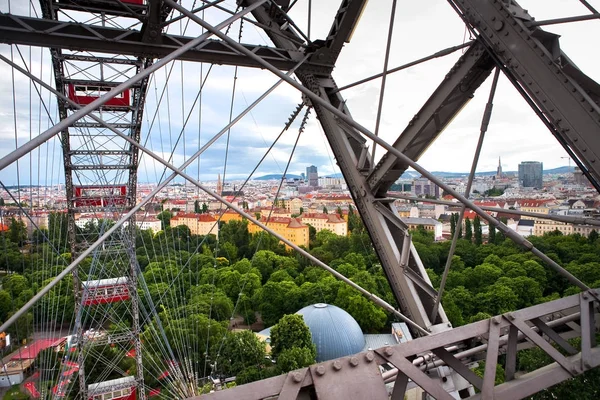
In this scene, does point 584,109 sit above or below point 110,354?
above

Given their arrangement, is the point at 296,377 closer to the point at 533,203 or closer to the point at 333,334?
the point at 333,334

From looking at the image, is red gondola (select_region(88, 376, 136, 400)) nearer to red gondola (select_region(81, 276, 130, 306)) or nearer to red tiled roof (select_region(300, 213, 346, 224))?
red gondola (select_region(81, 276, 130, 306))

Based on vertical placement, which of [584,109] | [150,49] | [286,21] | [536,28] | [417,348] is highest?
[286,21]

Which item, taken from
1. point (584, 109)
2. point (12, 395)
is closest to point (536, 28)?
point (584, 109)

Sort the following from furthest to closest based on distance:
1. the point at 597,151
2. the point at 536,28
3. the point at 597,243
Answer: the point at 597,243 → the point at 536,28 → the point at 597,151

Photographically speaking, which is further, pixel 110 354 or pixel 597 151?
pixel 110 354

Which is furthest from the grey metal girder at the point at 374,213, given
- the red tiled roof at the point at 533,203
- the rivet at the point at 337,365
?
the red tiled roof at the point at 533,203

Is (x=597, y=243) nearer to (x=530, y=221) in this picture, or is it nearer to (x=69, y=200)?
(x=530, y=221)
